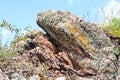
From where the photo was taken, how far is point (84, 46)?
31.3ft

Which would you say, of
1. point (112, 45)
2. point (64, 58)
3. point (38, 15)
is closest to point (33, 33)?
point (38, 15)

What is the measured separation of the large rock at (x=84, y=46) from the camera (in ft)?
31.2

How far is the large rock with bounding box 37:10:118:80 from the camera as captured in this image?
9.51 m

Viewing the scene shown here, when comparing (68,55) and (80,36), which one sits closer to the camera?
(80,36)

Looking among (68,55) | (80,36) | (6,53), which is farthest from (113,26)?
(6,53)

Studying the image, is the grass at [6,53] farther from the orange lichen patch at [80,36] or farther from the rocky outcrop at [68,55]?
the orange lichen patch at [80,36]

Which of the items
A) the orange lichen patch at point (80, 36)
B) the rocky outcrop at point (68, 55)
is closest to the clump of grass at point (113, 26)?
the rocky outcrop at point (68, 55)

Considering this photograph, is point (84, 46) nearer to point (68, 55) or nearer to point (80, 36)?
point (80, 36)

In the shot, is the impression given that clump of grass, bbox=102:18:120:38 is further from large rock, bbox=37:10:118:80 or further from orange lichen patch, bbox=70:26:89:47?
orange lichen patch, bbox=70:26:89:47

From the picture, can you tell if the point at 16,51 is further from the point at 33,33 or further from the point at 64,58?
the point at 64,58

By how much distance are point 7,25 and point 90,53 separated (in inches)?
121

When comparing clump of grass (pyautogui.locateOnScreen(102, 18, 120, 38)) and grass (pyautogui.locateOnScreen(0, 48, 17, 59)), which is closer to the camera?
grass (pyautogui.locateOnScreen(0, 48, 17, 59))

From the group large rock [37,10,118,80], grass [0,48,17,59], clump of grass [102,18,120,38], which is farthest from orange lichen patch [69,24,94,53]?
grass [0,48,17,59]

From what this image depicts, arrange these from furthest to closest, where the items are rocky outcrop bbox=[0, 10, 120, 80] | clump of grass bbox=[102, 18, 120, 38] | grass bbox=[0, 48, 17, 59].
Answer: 1. clump of grass bbox=[102, 18, 120, 38]
2. grass bbox=[0, 48, 17, 59]
3. rocky outcrop bbox=[0, 10, 120, 80]
